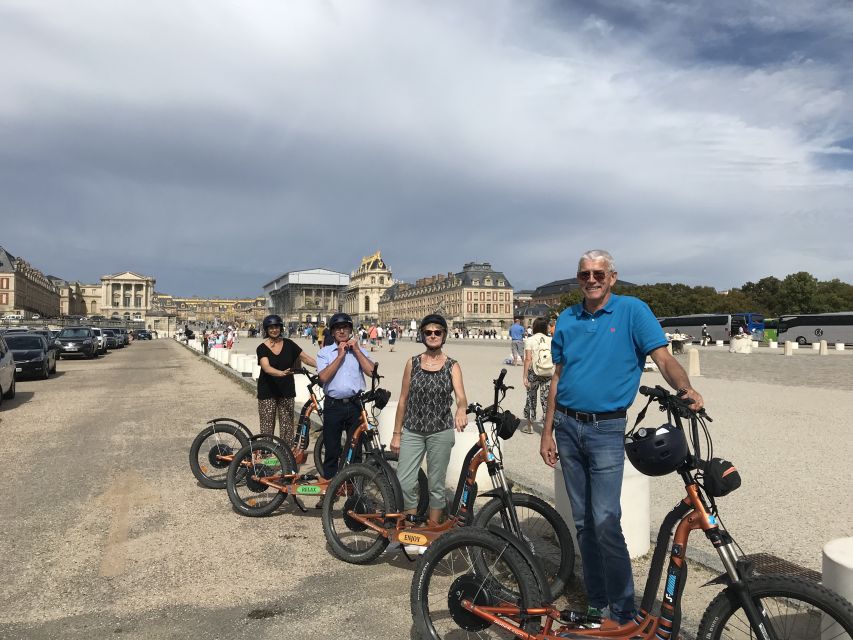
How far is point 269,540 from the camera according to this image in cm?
541

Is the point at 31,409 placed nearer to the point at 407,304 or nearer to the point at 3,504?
the point at 3,504

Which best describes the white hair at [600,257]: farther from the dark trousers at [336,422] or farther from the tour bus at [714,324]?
the tour bus at [714,324]

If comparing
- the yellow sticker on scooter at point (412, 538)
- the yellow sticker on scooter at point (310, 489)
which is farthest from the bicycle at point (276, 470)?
the yellow sticker on scooter at point (412, 538)

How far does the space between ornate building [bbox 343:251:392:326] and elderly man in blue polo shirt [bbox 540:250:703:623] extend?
17889cm

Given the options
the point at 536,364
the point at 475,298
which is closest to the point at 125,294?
the point at 475,298

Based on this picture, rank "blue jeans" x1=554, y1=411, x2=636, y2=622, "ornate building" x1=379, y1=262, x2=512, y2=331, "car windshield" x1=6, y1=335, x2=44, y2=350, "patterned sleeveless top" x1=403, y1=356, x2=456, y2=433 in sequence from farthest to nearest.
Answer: "ornate building" x1=379, y1=262, x2=512, y2=331, "car windshield" x1=6, y1=335, x2=44, y2=350, "patterned sleeveless top" x1=403, y1=356, x2=456, y2=433, "blue jeans" x1=554, y1=411, x2=636, y2=622

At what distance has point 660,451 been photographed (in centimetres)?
291

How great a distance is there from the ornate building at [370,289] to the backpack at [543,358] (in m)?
173

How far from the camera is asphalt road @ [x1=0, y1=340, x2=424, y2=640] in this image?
12.8 ft

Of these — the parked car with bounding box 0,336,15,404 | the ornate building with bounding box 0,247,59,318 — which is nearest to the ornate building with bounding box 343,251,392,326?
the ornate building with bounding box 0,247,59,318

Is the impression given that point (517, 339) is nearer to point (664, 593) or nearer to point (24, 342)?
point (24, 342)

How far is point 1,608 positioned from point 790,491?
23.0 feet

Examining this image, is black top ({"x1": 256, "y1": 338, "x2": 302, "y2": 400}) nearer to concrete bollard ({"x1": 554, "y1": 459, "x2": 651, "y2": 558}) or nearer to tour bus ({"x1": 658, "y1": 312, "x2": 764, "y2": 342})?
concrete bollard ({"x1": 554, "y1": 459, "x2": 651, "y2": 558})

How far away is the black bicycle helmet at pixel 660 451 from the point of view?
290 centimetres
